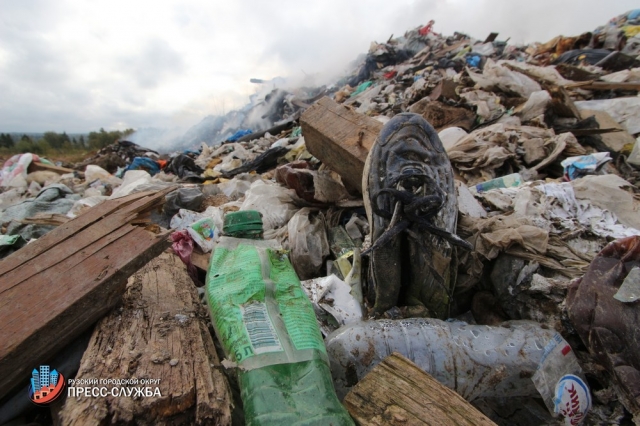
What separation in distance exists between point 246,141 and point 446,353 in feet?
18.6

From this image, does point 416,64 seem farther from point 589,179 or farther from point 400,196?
point 400,196

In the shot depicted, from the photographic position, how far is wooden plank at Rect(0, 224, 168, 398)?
928mm

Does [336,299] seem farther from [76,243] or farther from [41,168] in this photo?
[41,168]

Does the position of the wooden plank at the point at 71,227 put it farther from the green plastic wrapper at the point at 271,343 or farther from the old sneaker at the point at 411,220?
the old sneaker at the point at 411,220

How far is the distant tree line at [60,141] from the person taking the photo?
1332 centimetres

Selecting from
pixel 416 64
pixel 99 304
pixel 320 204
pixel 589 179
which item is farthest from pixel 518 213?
pixel 416 64

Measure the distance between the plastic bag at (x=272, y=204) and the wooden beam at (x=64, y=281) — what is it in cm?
112

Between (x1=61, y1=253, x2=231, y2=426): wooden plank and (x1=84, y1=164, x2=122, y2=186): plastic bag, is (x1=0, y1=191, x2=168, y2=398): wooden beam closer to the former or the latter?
(x1=61, y1=253, x2=231, y2=426): wooden plank

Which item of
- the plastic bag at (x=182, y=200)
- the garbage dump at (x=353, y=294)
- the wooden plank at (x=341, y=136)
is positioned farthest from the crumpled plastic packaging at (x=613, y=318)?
the plastic bag at (x=182, y=200)

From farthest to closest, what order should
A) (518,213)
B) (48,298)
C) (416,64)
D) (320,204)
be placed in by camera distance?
(416,64)
(320,204)
(518,213)
(48,298)

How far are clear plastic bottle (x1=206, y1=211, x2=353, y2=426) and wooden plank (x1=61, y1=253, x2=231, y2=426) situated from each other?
0.25 ft

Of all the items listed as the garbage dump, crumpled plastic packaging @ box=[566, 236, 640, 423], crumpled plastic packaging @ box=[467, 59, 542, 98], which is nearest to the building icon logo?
the garbage dump

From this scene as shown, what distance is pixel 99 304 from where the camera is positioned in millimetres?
1090

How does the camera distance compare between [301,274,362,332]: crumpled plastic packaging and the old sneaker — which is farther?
[301,274,362,332]: crumpled plastic packaging
